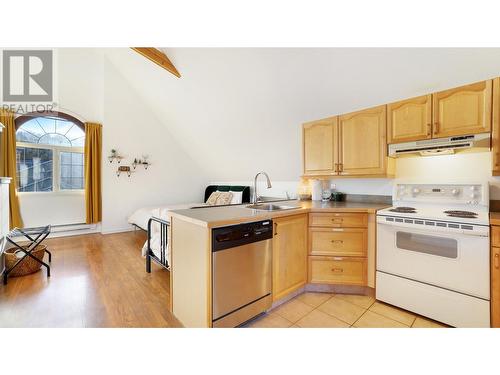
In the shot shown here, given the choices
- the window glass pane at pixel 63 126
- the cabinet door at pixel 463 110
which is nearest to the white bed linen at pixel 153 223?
the window glass pane at pixel 63 126

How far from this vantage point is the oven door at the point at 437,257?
1.62 metres

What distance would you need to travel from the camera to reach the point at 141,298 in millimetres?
2209

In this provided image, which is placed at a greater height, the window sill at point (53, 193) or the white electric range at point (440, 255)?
the window sill at point (53, 193)

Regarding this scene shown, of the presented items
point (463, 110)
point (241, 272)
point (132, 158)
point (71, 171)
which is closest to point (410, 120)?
point (463, 110)

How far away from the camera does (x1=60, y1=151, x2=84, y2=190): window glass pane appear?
15.0 feet


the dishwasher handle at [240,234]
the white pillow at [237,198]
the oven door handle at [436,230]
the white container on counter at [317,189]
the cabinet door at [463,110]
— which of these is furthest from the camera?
the white pillow at [237,198]

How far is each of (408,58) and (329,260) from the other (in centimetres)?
198

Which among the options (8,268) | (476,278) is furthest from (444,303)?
(8,268)

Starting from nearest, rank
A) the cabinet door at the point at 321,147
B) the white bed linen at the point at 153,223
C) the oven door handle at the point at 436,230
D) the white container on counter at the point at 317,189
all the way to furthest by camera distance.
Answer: the oven door handle at the point at 436,230
the cabinet door at the point at 321,147
the white bed linen at the point at 153,223
the white container on counter at the point at 317,189

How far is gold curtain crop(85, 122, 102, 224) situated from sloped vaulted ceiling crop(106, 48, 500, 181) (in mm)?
1338

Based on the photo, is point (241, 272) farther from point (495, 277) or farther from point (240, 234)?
point (495, 277)

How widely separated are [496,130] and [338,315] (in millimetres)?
1959

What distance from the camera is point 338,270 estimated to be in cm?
229

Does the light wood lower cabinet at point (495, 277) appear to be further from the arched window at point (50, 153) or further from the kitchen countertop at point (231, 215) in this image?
the arched window at point (50, 153)
